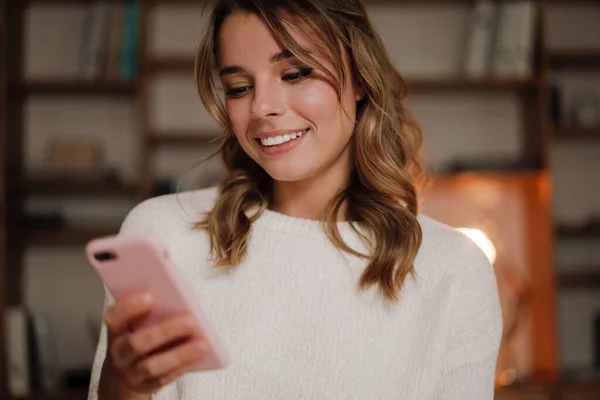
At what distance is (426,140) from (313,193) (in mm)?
1890

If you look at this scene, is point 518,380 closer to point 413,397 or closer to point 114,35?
point 413,397

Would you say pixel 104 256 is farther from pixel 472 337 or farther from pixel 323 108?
pixel 472 337

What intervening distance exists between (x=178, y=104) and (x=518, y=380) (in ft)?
6.13

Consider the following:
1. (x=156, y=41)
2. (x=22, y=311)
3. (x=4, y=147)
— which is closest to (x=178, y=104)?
(x=156, y=41)

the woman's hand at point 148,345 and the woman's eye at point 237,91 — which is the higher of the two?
the woman's eye at point 237,91

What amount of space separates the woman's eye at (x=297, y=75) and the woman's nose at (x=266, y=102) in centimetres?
3

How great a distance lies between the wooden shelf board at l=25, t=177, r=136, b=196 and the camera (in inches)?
120

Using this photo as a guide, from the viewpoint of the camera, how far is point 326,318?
1337 millimetres

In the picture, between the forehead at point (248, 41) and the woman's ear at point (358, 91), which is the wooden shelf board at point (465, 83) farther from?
the forehead at point (248, 41)

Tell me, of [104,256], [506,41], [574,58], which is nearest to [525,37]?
Answer: [506,41]

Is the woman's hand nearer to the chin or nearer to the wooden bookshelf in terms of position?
the chin

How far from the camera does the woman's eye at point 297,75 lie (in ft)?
4.11

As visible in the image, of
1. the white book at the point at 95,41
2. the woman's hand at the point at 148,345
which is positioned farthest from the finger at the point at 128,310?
the white book at the point at 95,41

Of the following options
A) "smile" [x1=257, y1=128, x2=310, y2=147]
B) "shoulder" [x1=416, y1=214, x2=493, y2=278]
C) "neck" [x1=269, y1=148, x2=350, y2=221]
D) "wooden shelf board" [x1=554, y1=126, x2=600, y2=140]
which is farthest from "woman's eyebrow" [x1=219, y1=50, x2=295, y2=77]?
"wooden shelf board" [x1=554, y1=126, x2=600, y2=140]
